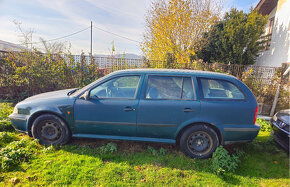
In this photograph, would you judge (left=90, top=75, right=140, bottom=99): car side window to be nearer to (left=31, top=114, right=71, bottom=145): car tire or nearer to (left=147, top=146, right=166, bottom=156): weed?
(left=31, top=114, right=71, bottom=145): car tire

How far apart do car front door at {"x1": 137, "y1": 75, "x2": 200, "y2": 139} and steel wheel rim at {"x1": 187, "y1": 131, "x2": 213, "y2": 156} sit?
366mm

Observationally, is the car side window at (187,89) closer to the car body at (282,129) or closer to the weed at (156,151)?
the weed at (156,151)

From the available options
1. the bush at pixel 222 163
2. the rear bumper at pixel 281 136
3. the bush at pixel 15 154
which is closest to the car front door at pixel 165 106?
the bush at pixel 222 163

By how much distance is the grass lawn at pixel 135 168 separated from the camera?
7.80ft

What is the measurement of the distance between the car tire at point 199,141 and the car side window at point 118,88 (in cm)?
131

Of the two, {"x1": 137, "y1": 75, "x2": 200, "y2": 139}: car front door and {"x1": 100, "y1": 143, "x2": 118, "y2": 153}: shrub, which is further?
{"x1": 100, "y1": 143, "x2": 118, "y2": 153}: shrub

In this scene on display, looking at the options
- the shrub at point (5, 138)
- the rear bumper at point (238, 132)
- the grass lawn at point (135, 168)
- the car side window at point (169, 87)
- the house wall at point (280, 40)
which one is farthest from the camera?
the house wall at point (280, 40)

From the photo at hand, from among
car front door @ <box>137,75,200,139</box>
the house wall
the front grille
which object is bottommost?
the front grille

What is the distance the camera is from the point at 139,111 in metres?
2.94

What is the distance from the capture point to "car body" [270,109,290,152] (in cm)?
303

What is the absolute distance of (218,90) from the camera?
3.09m

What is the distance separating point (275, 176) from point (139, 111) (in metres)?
2.63

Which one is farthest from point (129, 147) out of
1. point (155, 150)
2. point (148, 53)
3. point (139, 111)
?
point (148, 53)

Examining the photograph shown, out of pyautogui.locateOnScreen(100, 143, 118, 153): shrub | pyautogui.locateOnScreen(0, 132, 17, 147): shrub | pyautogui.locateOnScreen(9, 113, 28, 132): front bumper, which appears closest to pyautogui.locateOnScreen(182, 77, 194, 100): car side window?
pyautogui.locateOnScreen(100, 143, 118, 153): shrub
